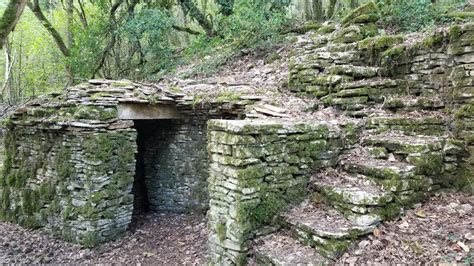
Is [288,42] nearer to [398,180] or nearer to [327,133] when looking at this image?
[327,133]

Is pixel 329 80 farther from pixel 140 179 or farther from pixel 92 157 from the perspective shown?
pixel 140 179

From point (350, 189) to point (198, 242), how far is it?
124 inches

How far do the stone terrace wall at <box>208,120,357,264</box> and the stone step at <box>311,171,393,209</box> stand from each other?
0.18m

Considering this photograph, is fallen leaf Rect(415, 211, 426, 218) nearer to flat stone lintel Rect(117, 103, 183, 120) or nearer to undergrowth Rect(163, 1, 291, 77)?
flat stone lintel Rect(117, 103, 183, 120)

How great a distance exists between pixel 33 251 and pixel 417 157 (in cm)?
640

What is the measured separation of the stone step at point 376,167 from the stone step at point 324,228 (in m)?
0.56

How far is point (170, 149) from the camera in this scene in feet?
24.0

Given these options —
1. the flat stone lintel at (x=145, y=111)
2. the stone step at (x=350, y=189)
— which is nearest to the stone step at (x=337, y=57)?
the stone step at (x=350, y=189)

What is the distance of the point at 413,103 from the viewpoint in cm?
473

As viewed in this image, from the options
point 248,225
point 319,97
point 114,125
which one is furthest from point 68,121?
point 319,97

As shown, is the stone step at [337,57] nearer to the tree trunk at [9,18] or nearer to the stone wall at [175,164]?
the stone wall at [175,164]

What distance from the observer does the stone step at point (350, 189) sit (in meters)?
3.55

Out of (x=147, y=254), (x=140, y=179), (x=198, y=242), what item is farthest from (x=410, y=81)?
(x=140, y=179)

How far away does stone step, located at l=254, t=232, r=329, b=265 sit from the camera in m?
3.43
